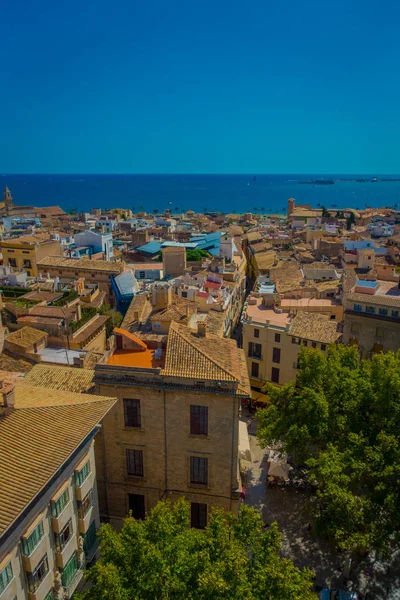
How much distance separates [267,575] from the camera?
49.5ft


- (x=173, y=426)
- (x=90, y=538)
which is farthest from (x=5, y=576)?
(x=173, y=426)

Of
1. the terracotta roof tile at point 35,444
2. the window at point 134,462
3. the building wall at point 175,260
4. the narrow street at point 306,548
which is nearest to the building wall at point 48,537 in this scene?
the terracotta roof tile at point 35,444

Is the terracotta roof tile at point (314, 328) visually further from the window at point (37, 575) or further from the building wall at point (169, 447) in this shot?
the window at point (37, 575)

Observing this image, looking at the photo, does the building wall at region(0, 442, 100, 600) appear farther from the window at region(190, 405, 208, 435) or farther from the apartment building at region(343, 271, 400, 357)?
the apartment building at region(343, 271, 400, 357)

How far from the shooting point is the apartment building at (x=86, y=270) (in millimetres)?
64000

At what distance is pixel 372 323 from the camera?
38.2 metres

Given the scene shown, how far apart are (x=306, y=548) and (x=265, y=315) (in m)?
23.0

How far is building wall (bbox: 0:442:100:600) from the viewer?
47.0 ft

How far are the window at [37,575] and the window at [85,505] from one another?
2.44 metres

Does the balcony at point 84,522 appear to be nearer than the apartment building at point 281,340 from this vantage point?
Yes

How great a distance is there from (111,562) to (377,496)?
13062mm

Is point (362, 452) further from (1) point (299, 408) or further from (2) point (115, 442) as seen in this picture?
(2) point (115, 442)

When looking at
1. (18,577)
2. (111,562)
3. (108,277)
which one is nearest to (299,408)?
(111,562)

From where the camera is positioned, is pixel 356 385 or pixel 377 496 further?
pixel 356 385
